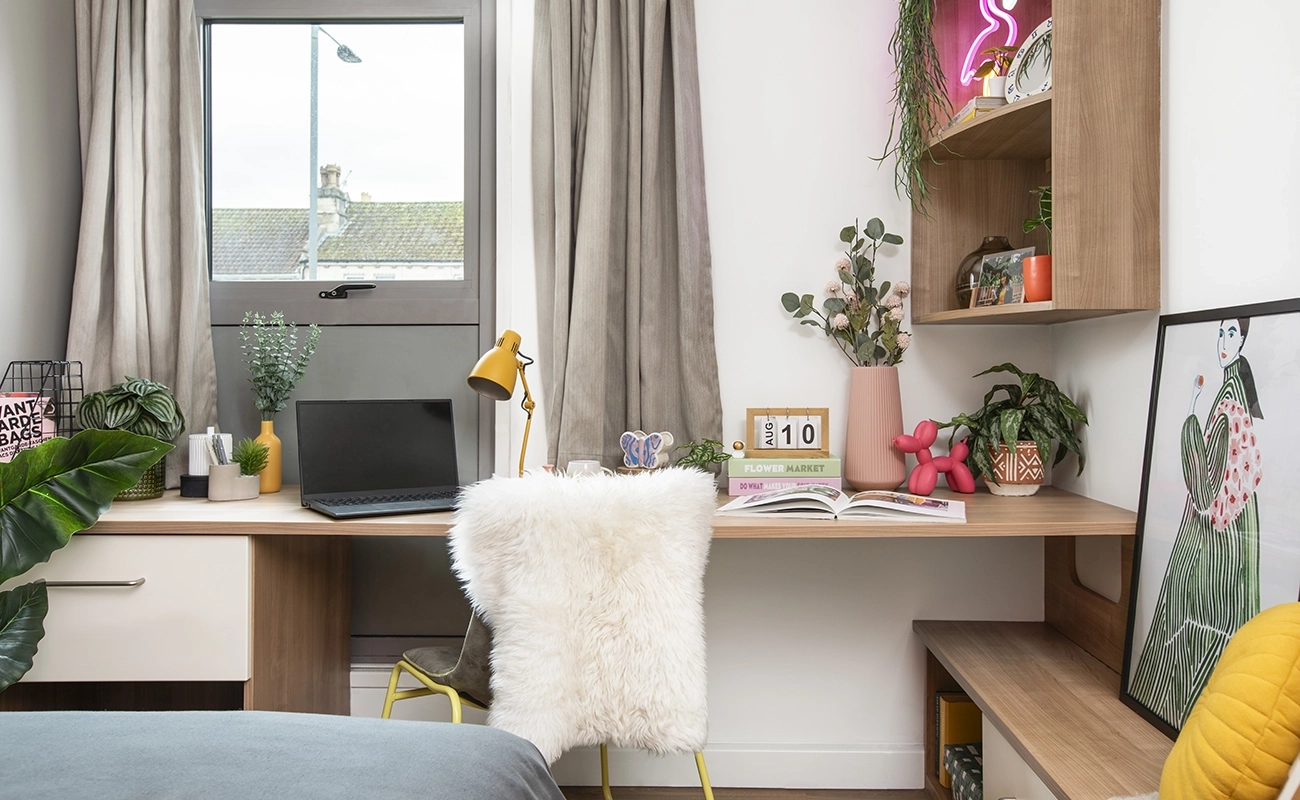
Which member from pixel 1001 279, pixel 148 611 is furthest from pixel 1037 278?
pixel 148 611

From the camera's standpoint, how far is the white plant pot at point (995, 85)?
1794 mm

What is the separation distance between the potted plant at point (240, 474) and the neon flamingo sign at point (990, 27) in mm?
1962

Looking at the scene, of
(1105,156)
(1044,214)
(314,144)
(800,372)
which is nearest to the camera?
(1105,156)

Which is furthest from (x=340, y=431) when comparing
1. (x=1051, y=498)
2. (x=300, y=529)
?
(x=1051, y=498)

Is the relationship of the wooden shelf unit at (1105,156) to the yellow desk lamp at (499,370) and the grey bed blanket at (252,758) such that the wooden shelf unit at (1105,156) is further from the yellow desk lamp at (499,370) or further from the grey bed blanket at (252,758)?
the grey bed blanket at (252,758)

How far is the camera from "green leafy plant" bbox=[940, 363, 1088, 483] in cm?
184

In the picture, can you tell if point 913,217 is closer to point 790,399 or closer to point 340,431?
point 790,399

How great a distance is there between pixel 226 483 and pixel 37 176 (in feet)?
3.13

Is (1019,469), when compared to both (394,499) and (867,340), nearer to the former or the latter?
(867,340)

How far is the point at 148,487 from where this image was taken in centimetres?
185

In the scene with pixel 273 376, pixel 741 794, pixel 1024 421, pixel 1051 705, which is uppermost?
pixel 273 376

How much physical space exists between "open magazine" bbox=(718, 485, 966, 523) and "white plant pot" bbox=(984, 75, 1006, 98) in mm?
937

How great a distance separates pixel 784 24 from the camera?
82.0 inches

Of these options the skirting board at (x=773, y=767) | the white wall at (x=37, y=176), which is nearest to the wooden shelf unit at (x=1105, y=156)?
the skirting board at (x=773, y=767)
